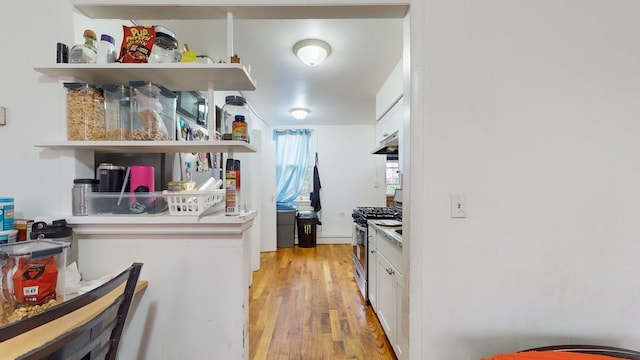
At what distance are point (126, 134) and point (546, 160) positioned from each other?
1863 millimetres

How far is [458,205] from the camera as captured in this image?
111 centimetres

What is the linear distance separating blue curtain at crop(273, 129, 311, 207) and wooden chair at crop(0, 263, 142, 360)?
428 centimetres

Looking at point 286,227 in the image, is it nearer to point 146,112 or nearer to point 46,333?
point 146,112

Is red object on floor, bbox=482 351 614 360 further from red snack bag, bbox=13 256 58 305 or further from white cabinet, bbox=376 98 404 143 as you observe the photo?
white cabinet, bbox=376 98 404 143

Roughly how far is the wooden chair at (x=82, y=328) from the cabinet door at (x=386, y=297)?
1472 mm

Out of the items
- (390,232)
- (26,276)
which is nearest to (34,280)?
(26,276)

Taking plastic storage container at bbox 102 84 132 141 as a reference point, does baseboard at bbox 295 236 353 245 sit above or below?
below

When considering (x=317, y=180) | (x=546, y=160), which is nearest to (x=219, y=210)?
(x=546, y=160)

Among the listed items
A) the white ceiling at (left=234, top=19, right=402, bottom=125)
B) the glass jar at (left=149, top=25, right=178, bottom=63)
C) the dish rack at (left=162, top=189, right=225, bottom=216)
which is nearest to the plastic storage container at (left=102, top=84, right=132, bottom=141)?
the glass jar at (left=149, top=25, right=178, bottom=63)

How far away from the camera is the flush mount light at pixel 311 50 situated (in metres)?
2.06

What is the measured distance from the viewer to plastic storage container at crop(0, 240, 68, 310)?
0.81 m

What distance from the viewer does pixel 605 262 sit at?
1.11 metres

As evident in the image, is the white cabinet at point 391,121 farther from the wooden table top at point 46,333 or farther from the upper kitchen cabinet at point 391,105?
the wooden table top at point 46,333

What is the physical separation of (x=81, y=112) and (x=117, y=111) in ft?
0.43
